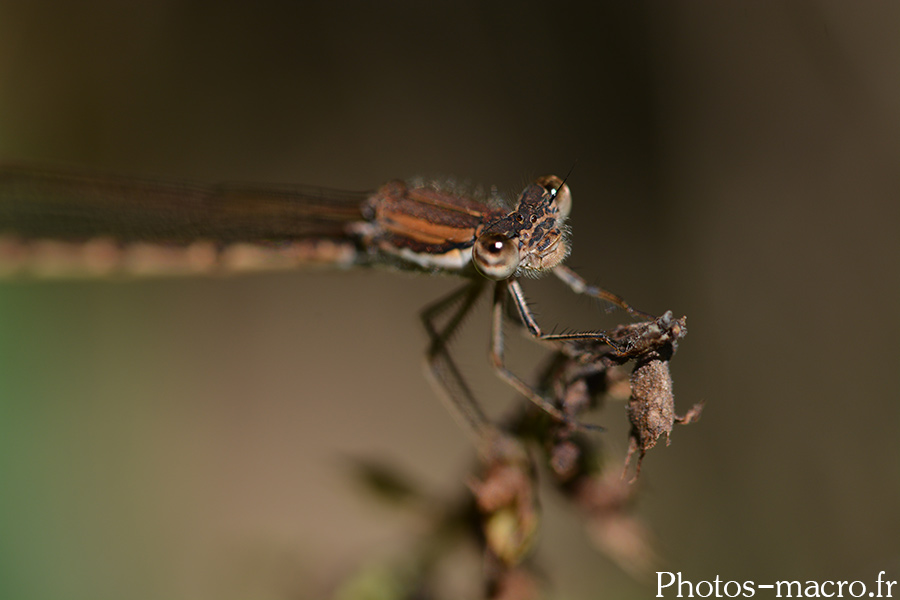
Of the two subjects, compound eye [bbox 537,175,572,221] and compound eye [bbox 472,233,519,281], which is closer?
compound eye [bbox 472,233,519,281]

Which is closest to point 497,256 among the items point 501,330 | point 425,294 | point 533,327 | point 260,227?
point 533,327

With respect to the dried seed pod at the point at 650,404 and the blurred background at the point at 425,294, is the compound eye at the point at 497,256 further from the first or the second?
the dried seed pod at the point at 650,404

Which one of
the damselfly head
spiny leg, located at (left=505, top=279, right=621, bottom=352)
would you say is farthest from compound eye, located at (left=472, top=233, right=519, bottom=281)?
spiny leg, located at (left=505, top=279, right=621, bottom=352)

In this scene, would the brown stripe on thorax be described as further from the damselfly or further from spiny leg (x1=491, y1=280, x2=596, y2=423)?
spiny leg (x1=491, y1=280, x2=596, y2=423)

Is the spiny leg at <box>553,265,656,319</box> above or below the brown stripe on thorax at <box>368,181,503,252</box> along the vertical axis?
below

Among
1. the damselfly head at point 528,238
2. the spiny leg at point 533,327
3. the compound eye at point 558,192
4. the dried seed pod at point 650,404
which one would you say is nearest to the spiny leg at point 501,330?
the spiny leg at point 533,327

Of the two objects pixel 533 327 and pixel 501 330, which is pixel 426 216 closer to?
pixel 501 330

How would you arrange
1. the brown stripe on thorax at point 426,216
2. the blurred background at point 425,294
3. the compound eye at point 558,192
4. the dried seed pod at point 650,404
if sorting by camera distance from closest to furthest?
the dried seed pod at point 650,404
the compound eye at point 558,192
the brown stripe on thorax at point 426,216
the blurred background at point 425,294

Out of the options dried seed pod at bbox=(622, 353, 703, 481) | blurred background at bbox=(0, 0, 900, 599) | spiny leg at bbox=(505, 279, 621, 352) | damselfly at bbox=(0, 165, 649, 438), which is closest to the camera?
dried seed pod at bbox=(622, 353, 703, 481)
